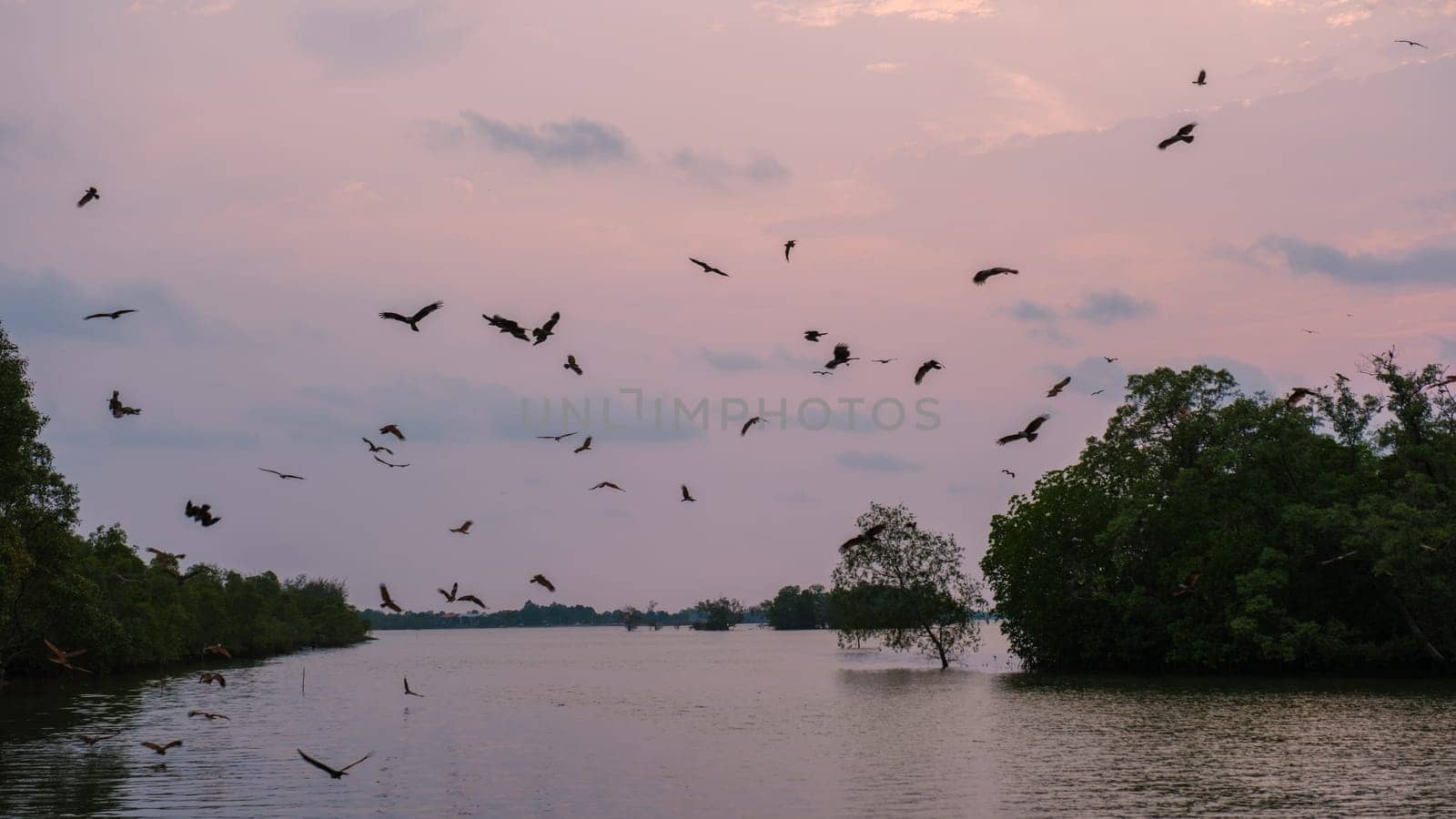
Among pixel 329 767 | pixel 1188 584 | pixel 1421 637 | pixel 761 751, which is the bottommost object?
pixel 761 751

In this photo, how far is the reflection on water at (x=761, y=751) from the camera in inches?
1487

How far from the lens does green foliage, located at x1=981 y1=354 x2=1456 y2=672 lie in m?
81.1

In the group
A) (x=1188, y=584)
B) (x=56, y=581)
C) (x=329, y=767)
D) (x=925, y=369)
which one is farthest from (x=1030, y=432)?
(x=56, y=581)

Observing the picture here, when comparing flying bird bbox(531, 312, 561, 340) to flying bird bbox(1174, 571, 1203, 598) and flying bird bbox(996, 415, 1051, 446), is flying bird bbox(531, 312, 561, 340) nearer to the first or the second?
flying bird bbox(996, 415, 1051, 446)

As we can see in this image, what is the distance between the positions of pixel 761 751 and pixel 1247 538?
4869 cm

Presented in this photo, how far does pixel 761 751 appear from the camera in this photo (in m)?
52.8

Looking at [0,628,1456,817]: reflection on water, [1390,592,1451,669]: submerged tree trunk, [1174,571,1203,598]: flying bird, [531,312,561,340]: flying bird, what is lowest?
[0,628,1456,817]: reflection on water

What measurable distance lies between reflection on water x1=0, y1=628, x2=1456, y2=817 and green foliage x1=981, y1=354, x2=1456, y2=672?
493 centimetres

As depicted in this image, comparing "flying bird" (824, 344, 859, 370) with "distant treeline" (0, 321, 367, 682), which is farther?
"distant treeline" (0, 321, 367, 682)

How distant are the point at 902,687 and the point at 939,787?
5528cm

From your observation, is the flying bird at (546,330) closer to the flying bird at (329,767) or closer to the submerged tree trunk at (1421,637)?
the flying bird at (329,767)

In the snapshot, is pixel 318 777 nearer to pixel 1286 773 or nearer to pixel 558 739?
pixel 558 739

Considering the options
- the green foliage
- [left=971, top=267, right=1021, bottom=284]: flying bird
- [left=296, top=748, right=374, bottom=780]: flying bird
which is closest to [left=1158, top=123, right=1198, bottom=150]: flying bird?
[left=971, top=267, right=1021, bottom=284]: flying bird

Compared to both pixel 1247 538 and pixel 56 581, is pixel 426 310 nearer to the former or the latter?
pixel 56 581
